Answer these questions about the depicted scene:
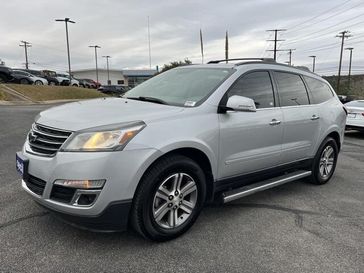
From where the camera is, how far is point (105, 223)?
120 inches

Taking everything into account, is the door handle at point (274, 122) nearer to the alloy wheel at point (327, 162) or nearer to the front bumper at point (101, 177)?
the alloy wheel at point (327, 162)

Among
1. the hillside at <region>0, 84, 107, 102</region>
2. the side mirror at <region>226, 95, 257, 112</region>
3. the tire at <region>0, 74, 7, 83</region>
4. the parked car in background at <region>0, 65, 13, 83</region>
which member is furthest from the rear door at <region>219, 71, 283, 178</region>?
the tire at <region>0, 74, 7, 83</region>

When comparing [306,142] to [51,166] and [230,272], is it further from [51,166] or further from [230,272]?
[51,166]

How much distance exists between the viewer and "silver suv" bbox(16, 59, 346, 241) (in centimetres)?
299

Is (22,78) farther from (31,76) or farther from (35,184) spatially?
(35,184)

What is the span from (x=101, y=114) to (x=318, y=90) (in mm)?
3650

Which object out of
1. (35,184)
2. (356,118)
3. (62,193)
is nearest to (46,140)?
(35,184)

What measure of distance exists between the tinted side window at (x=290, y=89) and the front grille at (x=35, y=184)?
10.2 feet

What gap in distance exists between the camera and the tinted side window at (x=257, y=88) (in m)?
4.13

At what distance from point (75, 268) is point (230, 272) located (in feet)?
4.25

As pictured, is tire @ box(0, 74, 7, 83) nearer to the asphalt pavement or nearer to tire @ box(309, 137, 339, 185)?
the asphalt pavement

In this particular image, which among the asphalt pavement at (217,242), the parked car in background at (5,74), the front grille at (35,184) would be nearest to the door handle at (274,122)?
the asphalt pavement at (217,242)

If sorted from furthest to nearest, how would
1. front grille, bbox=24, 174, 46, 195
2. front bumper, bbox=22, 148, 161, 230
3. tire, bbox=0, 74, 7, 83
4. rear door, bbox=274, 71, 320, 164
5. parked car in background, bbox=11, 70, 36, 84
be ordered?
parked car in background, bbox=11, 70, 36, 84, tire, bbox=0, 74, 7, 83, rear door, bbox=274, 71, 320, 164, front grille, bbox=24, 174, 46, 195, front bumper, bbox=22, 148, 161, 230

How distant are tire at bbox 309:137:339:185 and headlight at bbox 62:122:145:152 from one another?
347 cm
